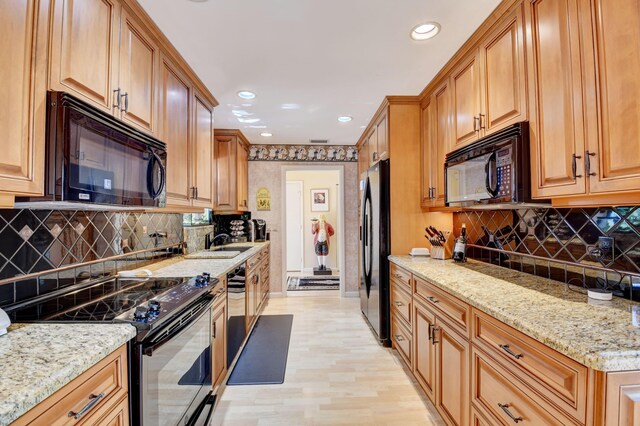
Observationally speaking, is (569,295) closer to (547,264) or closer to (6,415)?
(547,264)

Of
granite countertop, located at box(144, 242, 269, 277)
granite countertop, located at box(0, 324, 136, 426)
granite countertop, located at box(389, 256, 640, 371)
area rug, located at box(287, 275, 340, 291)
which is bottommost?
area rug, located at box(287, 275, 340, 291)

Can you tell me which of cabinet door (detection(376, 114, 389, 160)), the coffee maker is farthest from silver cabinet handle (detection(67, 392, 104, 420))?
the coffee maker

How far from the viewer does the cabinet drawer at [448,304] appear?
1.50 metres

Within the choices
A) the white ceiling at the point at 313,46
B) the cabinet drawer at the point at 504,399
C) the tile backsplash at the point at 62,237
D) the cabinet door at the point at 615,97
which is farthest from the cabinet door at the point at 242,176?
the cabinet door at the point at 615,97

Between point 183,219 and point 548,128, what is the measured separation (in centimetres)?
304

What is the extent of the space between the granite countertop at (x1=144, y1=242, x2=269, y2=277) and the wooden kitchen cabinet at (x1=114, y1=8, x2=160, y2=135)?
3.03 ft

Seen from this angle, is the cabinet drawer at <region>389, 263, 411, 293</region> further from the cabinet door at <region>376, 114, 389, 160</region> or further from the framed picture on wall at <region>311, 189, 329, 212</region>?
the framed picture on wall at <region>311, 189, 329, 212</region>

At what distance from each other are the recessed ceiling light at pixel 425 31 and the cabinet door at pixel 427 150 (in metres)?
0.81

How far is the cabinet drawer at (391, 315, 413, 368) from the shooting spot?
2.36 metres

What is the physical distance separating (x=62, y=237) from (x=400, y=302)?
7.69 feet

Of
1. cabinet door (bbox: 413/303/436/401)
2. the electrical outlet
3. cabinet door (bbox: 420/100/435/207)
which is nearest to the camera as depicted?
the electrical outlet

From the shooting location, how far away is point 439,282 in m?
1.74

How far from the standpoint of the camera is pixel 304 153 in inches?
188

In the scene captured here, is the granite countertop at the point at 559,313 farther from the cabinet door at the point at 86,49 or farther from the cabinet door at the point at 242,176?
the cabinet door at the point at 242,176
